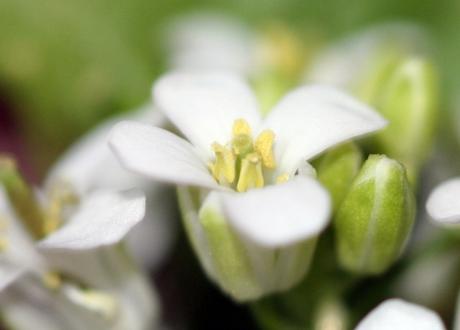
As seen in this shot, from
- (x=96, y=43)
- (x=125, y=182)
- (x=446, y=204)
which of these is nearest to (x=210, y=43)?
(x=96, y=43)

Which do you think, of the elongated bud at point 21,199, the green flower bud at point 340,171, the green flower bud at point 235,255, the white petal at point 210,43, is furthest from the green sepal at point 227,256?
the white petal at point 210,43

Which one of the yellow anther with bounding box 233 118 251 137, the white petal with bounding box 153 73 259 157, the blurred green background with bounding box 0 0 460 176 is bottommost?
the blurred green background with bounding box 0 0 460 176

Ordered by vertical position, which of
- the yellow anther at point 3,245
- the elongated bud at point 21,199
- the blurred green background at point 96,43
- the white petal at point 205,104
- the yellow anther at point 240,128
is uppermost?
the white petal at point 205,104

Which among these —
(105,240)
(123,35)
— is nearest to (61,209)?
(105,240)

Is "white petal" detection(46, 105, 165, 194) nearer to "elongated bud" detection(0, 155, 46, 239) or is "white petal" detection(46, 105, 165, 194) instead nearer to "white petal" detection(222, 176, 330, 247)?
"elongated bud" detection(0, 155, 46, 239)

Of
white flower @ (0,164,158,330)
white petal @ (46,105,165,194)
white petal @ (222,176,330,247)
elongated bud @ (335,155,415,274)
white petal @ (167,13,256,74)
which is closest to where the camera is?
white petal @ (222,176,330,247)

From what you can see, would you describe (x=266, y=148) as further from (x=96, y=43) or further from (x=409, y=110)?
(x=96, y=43)

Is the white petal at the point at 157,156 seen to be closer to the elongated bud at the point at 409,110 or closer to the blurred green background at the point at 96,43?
the elongated bud at the point at 409,110

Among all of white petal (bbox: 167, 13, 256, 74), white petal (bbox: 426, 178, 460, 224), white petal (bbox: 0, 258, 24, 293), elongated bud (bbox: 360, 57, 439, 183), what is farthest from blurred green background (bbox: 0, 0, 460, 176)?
white petal (bbox: 426, 178, 460, 224)

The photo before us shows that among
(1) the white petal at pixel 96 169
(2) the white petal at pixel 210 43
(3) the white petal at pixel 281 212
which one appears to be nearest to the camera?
(3) the white petal at pixel 281 212
